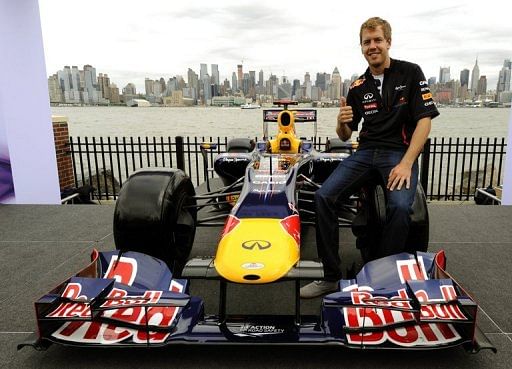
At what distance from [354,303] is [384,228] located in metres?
0.82

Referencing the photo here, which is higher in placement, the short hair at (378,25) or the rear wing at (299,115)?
the short hair at (378,25)

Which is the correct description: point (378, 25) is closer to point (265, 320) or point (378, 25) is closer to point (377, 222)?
point (377, 222)

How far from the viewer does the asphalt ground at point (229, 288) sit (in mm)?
2291

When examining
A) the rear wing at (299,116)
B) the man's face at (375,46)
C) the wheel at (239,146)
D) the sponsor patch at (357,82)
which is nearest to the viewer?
the man's face at (375,46)

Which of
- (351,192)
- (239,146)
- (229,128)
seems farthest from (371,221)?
(229,128)

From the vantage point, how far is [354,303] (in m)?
2.11

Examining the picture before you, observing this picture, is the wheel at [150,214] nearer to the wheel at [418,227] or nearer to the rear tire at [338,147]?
the wheel at [418,227]

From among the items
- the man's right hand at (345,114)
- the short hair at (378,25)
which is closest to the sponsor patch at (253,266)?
the man's right hand at (345,114)

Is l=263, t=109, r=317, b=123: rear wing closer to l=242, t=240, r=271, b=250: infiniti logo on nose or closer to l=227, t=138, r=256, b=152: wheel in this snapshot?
l=227, t=138, r=256, b=152: wheel

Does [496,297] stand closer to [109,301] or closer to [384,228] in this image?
[384,228]

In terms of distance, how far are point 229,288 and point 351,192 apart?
1264mm

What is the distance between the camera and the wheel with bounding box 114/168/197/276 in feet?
9.49

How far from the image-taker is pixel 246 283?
7.36 feet

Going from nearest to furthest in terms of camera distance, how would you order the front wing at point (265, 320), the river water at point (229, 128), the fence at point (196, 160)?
1. the front wing at point (265, 320)
2. the fence at point (196, 160)
3. the river water at point (229, 128)
